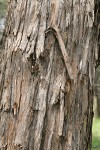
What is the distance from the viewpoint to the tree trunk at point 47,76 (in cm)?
167

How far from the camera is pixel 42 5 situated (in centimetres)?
176

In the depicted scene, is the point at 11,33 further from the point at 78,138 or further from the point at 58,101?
the point at 78,138

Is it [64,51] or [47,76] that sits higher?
[64,51]

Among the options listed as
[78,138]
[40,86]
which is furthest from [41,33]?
[78,138]

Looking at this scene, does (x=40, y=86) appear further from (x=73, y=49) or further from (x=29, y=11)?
(x=29, y=11)

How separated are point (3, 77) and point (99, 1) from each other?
2.02 feet

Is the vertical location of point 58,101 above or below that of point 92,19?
below

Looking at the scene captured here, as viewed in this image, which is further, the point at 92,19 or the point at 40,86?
the point at 92,19

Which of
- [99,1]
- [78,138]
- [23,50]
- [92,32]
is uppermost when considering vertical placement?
[99,1]

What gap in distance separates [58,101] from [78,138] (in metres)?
0.20

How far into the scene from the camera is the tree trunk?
1.67 meters

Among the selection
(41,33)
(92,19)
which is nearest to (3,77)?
(41,33)

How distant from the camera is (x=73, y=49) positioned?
1.74 meters

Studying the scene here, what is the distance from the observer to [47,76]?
5.57ft
